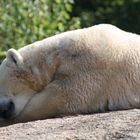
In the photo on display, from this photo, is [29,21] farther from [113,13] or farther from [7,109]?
[113,13]

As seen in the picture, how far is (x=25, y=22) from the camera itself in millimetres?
12273

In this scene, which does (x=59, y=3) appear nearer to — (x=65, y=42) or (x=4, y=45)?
(x=4, y=45)

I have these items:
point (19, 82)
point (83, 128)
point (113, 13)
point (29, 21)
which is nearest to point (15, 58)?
point (19, 82)

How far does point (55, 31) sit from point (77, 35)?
14.7 feet

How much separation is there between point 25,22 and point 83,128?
216 inches

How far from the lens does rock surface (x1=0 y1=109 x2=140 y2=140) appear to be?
674cm

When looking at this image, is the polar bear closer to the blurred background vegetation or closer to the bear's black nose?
the bear's black nose

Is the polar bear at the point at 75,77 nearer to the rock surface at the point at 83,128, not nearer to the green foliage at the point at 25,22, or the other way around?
the rock surface at the point at 83,128

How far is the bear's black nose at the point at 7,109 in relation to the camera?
8.10 metres

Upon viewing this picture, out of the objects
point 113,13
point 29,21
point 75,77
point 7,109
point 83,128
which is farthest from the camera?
point 113,13

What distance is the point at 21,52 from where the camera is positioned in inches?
325

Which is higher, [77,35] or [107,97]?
[77,35]

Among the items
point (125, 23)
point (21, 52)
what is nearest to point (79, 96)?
point (21, 52)

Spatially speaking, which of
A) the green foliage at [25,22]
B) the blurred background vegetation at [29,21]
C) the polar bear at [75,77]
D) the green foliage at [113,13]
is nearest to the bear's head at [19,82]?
the polar bear at [75,77]
